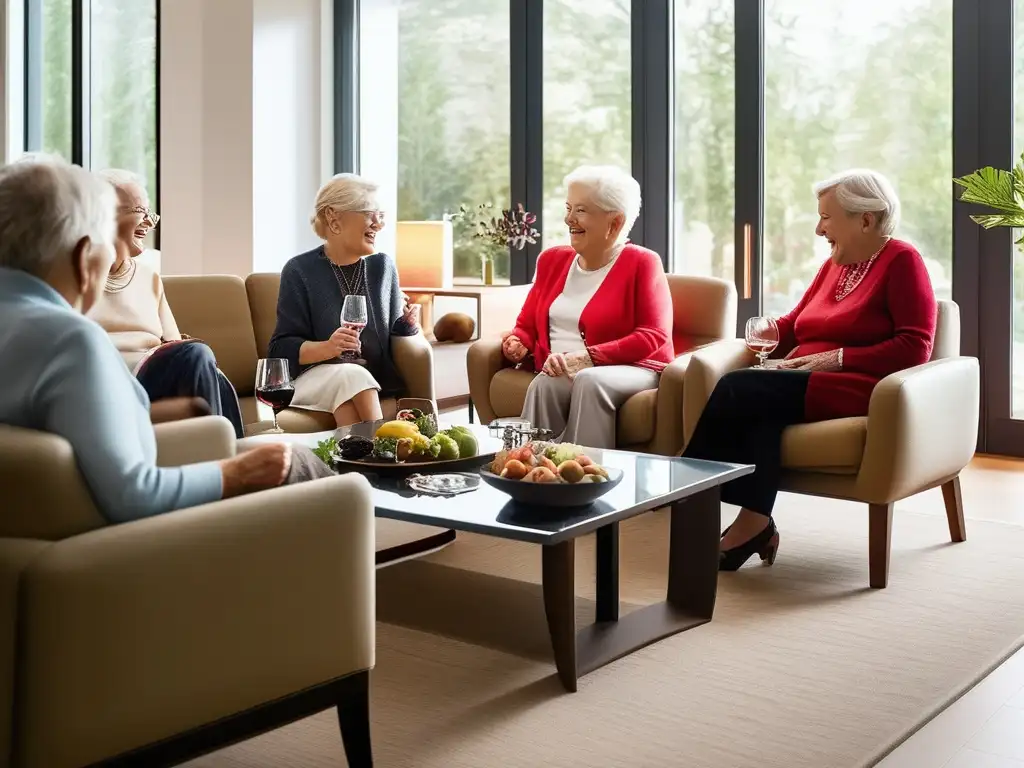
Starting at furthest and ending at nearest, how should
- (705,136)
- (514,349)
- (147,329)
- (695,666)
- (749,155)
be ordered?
(705,136) → (749,155) → (514,349) → (147,329) → (695,666)

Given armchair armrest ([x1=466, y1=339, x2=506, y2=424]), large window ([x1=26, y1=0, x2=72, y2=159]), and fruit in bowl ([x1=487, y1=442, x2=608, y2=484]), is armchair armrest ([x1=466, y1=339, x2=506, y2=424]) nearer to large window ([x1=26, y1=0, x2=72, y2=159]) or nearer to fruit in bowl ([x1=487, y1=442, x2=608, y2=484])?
fruit in bowl ([x1=487, y1=442, x2=608, y2=484])

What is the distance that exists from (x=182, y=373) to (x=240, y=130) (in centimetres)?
354

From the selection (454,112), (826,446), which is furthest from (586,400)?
(454,112)

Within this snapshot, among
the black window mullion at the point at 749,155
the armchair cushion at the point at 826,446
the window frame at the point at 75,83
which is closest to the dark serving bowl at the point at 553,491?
the armchair cushion at the point at 826,446

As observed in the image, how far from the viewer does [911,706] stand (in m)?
2.55

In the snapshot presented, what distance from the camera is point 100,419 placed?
179cm

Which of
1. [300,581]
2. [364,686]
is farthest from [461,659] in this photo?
Result: [300,581]

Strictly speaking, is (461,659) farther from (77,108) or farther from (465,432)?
(77,108)

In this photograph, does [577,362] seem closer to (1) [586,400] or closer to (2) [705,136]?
(1) [586,400]

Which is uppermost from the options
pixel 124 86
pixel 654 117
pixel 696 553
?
pixel 124 86

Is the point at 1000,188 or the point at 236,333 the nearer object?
the point at 1000,188

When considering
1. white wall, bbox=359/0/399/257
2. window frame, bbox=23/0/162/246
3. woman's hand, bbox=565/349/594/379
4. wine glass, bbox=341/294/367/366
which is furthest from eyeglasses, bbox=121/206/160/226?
window frame, bbox=23/0/162/246

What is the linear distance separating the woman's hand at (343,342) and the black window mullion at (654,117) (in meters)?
2.45

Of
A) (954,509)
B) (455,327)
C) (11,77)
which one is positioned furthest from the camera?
(11,77)
